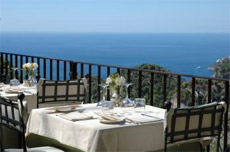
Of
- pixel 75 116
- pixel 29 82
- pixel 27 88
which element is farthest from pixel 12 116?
pixel 29 82

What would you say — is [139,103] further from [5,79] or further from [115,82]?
Answer: [5,79]

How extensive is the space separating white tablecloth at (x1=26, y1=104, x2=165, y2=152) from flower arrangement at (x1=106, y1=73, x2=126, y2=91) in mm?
301

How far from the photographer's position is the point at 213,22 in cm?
4031

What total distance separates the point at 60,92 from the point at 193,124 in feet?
7.15

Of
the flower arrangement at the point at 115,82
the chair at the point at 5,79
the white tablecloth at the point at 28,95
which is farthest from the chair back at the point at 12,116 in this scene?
the chair at the point at 5,79

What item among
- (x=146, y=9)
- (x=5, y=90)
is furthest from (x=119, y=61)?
(x=5, y=90)

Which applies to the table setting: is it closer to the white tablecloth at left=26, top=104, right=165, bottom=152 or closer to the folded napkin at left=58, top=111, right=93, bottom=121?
the white tablecloth at left=26, top=104, right=165, bottom=152

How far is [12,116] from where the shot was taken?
3725mm

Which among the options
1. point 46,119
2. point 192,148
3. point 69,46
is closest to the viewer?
point 192,148

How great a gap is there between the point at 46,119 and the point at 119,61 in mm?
45040

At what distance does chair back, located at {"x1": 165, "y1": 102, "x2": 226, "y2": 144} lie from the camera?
10.9 ft

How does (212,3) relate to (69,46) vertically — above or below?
above

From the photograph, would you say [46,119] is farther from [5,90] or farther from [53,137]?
[5,90]

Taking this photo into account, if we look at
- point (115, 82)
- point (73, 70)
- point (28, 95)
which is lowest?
point (28, 95)
